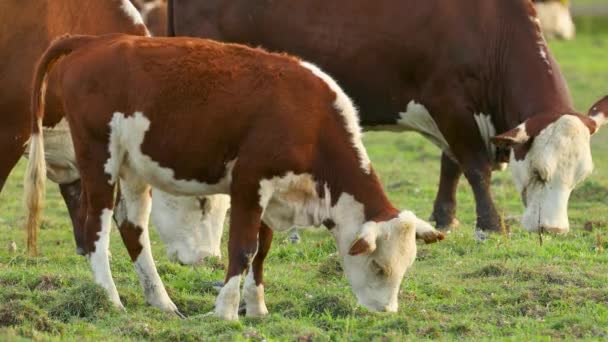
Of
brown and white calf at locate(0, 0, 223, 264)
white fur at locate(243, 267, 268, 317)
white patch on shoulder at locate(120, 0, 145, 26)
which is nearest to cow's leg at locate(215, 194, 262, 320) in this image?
white fur at locate(243, 267, 268, 317)

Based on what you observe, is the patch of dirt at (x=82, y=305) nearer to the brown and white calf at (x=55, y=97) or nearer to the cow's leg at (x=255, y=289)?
the cow's leg at (x=255, y=289)

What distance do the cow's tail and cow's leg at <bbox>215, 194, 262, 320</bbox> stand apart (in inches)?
52.8

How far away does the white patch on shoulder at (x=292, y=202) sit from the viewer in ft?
26.3

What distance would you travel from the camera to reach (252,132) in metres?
8.01

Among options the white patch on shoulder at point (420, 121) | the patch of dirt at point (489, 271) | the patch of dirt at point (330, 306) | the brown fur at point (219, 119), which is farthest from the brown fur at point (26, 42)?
the patch of dirt at point (489, 271)

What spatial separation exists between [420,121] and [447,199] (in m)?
0.90

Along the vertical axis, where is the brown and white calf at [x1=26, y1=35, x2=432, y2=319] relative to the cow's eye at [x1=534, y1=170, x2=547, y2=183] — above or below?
above

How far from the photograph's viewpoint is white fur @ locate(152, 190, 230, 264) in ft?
33.8

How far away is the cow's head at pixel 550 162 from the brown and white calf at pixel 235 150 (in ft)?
7.66

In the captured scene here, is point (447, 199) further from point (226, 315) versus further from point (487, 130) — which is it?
point (226, 315)

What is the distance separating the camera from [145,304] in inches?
335

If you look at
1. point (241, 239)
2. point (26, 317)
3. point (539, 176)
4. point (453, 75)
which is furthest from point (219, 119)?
point (453, 75)

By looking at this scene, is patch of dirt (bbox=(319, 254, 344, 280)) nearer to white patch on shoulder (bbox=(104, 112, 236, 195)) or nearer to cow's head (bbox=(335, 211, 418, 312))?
cow's head (bbox=(335, 211, 418, 312))

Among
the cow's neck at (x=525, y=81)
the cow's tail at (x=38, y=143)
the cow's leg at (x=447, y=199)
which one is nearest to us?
the cow's tail at (x=38, y=143)
